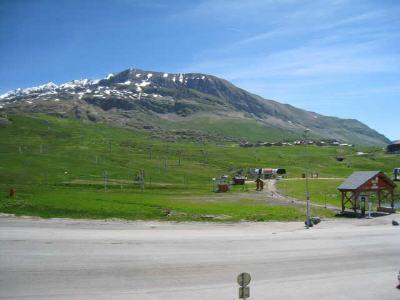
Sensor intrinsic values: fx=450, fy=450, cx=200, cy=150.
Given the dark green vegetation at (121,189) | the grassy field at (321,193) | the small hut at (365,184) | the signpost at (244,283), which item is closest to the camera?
the signpost at (244,283)

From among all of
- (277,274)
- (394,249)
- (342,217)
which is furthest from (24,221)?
(342,217)

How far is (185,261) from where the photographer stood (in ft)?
109

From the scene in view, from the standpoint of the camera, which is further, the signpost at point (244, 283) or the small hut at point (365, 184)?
the small hut at point (365, 184)

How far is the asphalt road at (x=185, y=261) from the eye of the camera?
27.0 metres

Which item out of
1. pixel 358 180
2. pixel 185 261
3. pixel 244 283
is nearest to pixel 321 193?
pixel 358 180

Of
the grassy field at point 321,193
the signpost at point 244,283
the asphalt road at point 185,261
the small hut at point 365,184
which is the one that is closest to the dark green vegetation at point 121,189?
the small hut at point 365,184

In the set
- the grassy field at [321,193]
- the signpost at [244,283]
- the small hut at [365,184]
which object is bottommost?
the signpost at [244,283]

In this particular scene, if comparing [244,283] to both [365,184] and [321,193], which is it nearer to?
[365,184]

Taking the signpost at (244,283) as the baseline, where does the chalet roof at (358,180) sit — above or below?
above

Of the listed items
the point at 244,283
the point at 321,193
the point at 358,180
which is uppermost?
the point at 358,180

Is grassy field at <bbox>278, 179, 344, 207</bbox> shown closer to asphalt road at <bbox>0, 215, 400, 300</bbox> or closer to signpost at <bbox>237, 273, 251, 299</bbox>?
asphalt road at <bbox>0, 215, 400, 300</bbox>

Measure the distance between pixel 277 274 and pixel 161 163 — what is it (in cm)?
14761

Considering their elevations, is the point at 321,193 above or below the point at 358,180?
below

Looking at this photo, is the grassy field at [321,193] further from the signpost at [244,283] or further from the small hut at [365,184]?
the signpost at [244,283]
